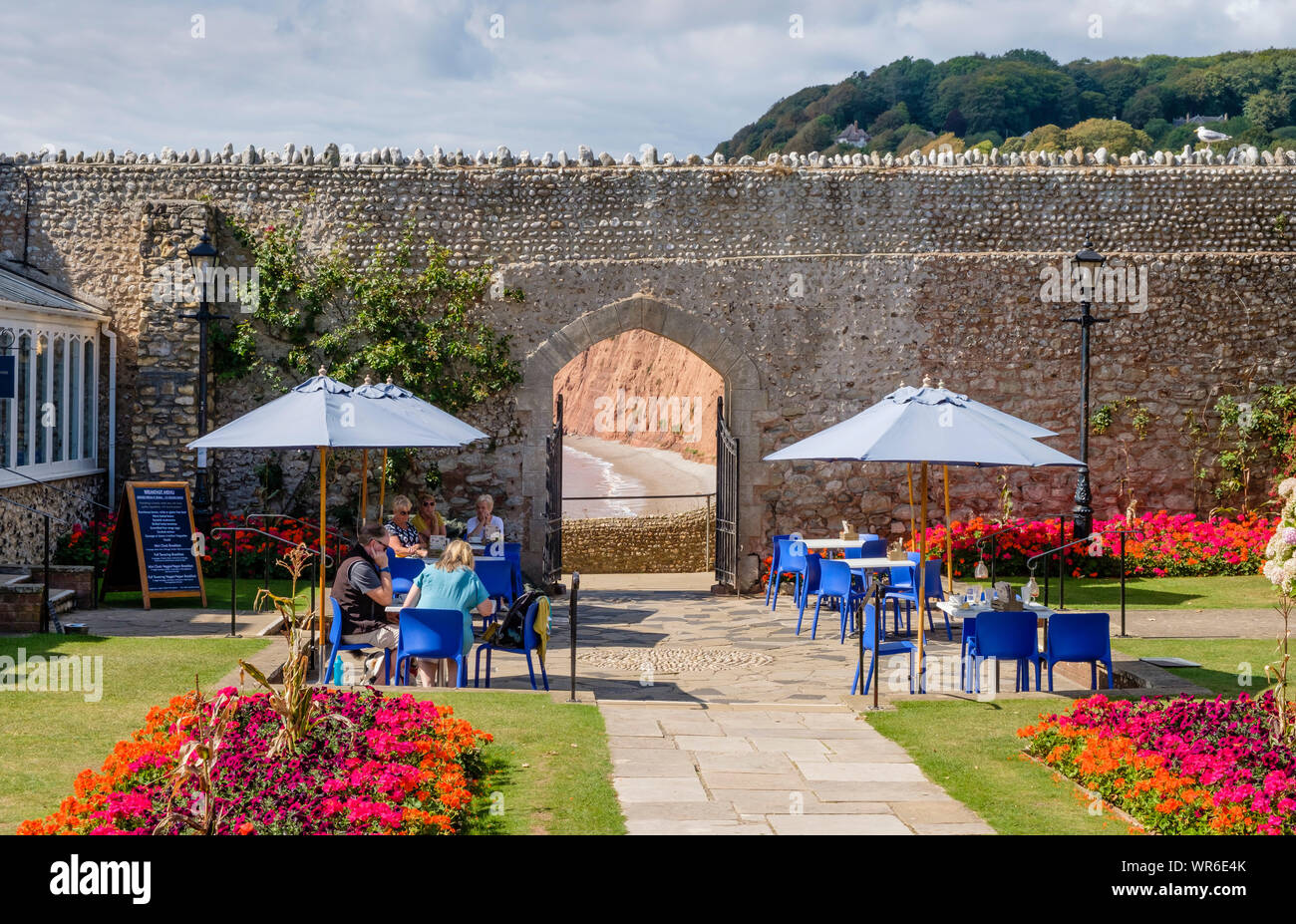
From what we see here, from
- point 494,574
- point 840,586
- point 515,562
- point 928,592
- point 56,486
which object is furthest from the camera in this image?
point 56,486

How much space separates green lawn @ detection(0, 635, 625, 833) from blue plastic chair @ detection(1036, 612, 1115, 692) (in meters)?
2.99

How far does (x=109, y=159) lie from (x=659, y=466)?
97.7 feet

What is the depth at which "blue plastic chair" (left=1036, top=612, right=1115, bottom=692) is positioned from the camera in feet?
25.6

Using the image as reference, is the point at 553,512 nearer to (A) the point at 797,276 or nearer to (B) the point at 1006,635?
(A) the point at 797,276

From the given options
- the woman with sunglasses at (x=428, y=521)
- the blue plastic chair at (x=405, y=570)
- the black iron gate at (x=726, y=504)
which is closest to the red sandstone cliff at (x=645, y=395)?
the black iron gate at (x=726, y=504)

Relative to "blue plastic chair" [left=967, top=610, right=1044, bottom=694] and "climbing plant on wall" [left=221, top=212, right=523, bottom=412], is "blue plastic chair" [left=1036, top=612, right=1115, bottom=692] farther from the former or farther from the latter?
"climbing plant on wall" [left=221, top=212, right=523, bottom=412]

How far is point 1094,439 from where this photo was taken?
14.7 m

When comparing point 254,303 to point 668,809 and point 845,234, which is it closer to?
point 845,234

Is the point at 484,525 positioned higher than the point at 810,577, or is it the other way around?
the point at 484,525

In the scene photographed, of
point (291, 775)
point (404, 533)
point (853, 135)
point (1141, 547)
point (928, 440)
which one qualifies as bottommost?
point (291, 775)

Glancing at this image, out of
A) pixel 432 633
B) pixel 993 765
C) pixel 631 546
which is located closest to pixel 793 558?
pixel 432 633

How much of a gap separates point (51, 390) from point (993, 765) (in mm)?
10530

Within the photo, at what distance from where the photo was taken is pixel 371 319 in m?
14.1

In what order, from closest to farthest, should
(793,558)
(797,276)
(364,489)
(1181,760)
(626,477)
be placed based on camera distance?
(1181,760), (364,489), (793,558), (797,276), (626,477)
